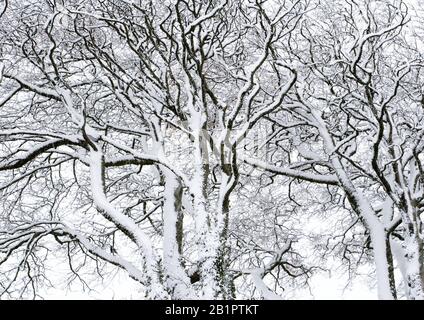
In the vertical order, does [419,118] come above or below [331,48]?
below

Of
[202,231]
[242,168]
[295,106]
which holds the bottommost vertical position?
[202,231]

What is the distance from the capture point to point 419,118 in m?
7.38

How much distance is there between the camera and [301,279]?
1120cm

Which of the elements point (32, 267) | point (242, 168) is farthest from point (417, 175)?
point (32, 267)

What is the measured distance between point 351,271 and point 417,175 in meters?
4.62

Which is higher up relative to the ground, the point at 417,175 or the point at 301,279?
the point at 417,175

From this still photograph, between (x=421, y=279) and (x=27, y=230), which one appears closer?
(x=421, y=279)

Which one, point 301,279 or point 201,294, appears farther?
point 301,279
